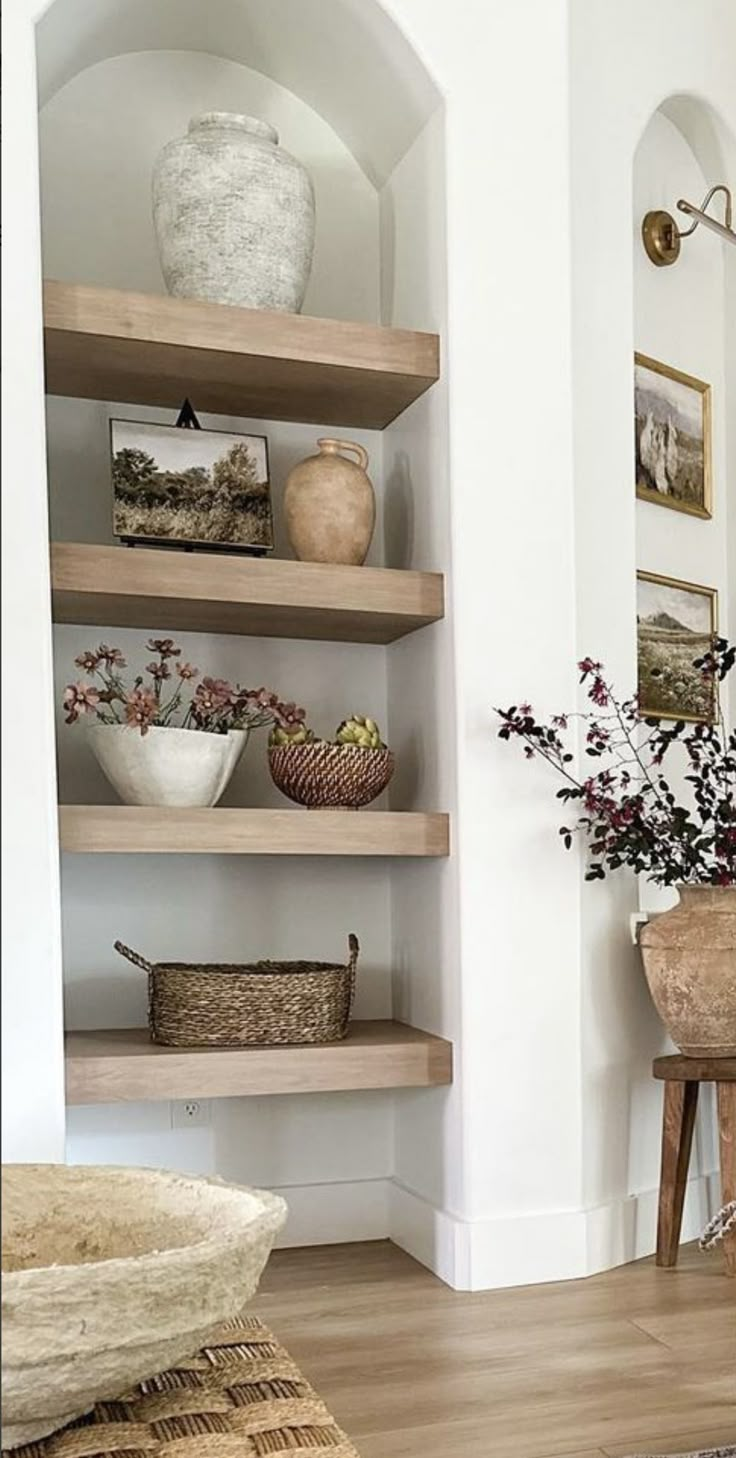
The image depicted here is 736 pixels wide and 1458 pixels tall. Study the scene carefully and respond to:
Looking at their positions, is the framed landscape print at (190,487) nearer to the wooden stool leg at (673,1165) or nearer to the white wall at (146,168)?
the white wall at (146,168)

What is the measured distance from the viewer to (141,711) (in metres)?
2.37

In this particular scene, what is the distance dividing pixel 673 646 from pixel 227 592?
1140mm

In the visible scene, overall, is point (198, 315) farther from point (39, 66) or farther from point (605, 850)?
point (605, 850)

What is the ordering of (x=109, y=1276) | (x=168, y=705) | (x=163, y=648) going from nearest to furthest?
(x=109, y=1276) → (x=163, y=648) → (x=168, y=705)

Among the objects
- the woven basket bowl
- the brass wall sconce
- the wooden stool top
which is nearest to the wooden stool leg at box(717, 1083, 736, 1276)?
the wooden stool top

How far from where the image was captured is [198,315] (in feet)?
8.08

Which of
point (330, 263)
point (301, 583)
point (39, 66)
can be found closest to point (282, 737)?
point (301, 583)

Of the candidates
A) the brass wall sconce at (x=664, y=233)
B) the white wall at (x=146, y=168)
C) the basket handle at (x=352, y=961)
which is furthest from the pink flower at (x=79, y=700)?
the brass wall sconce at (x=664, y=233)

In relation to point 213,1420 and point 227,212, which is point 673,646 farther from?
point 213,1420

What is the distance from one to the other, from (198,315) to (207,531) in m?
0.39

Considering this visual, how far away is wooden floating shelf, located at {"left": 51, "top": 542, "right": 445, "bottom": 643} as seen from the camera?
94.0 inches

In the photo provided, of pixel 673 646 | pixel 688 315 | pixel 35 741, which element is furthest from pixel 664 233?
pixel 35 741

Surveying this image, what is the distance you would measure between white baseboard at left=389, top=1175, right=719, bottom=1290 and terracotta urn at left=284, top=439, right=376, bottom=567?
4.11ft

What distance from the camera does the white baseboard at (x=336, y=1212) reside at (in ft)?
9.08
